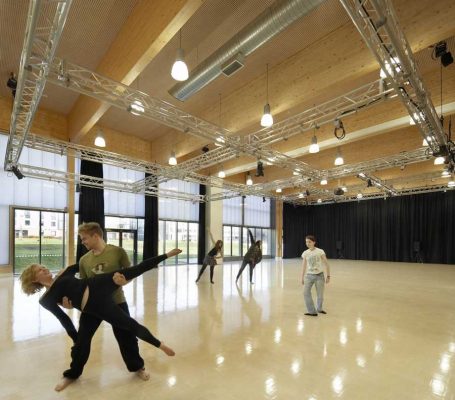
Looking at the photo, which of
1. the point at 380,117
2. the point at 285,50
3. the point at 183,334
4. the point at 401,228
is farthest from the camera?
the point at 401,228

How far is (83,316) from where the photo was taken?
2.43 m

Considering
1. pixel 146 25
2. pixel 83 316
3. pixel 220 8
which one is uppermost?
pixel 220 8

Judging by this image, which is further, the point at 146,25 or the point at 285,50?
the point at 285,50

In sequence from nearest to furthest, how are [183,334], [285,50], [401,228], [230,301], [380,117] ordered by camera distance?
[183,334], [285,50], [230,301], [380,117], [401,228]

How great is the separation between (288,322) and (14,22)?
6.65 meters

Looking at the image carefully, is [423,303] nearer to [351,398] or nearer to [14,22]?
[351,398]

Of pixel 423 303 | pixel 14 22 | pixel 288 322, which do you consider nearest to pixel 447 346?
pixel 288 322

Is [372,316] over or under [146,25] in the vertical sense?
under

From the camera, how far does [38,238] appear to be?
10078 mm

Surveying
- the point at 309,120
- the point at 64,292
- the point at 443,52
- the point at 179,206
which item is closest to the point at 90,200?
the point at 179,206

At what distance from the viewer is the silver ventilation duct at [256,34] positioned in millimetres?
3275

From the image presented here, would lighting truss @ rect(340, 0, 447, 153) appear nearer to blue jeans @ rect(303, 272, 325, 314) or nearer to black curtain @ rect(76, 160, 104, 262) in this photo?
blue jeans @ rect(303, 272, 325, 314)

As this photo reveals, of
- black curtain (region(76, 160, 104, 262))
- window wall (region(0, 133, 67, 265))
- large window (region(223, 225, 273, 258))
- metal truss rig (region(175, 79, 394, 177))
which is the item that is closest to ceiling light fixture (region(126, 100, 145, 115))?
metal truss rig (region(175, 79, 394, 177))

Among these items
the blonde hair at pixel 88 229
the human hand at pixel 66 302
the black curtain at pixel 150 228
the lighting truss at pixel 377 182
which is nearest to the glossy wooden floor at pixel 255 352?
the human hand at pixel 66 302
